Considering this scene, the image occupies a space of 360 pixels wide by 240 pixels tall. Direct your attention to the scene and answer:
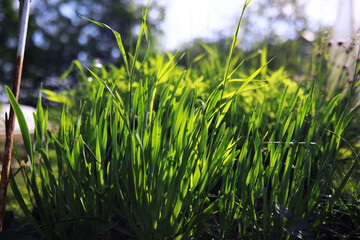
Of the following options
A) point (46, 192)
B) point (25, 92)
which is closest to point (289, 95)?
point (46, 192)

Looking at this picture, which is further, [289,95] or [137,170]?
[289,95]

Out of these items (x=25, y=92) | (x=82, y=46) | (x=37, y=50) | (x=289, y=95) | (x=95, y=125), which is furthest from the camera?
(x=82, y=46)

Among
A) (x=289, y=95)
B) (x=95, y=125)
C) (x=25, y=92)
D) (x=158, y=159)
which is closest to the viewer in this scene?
(x=158, y=159)

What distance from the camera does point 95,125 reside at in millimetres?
1040

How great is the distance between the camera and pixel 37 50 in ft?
33.8

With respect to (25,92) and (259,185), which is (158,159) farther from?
(25,92)

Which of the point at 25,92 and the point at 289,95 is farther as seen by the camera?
the point at 25,92

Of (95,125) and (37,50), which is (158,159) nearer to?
(95,125)

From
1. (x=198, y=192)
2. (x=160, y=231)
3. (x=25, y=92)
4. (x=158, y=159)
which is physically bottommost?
(x=25, y=92)

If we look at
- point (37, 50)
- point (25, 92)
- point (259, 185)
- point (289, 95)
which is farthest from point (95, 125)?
point (37, 50)

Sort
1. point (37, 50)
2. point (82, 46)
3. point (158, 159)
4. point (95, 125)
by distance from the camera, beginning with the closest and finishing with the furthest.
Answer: point (158, 159), point (95, 125), point (37, 50), point (82, 46)

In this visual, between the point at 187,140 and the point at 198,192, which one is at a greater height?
the point at 187,140

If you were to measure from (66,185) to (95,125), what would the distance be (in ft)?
0.68

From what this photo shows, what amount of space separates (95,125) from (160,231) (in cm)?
40
